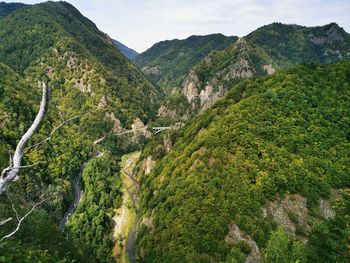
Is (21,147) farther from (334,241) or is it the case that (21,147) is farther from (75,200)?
(75,200)

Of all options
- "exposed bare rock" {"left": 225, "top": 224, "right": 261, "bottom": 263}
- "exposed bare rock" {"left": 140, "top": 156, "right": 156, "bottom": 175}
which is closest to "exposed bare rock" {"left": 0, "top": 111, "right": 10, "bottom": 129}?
"exposed bare rock" {"left": 140, "top": 156, "right": 156, "bottom": 175}

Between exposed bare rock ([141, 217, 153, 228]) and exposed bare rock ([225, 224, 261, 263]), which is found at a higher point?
exposed bare rock ([225, 224, 261, 263])

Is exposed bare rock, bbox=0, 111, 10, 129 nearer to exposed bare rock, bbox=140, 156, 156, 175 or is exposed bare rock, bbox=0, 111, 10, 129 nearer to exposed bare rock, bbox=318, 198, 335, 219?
exposed bare rock, bbox=140, 156, 156, 175

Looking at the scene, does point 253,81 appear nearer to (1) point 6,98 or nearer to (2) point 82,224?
(2) point 82,224

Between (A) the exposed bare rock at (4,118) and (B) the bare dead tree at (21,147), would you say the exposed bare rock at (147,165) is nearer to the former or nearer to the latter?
(A) the exposed bare rock at (4,118)

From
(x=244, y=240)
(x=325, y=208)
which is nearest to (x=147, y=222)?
(x=244, y=240)

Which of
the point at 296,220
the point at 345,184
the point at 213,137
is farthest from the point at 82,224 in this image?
the point at 345,184
